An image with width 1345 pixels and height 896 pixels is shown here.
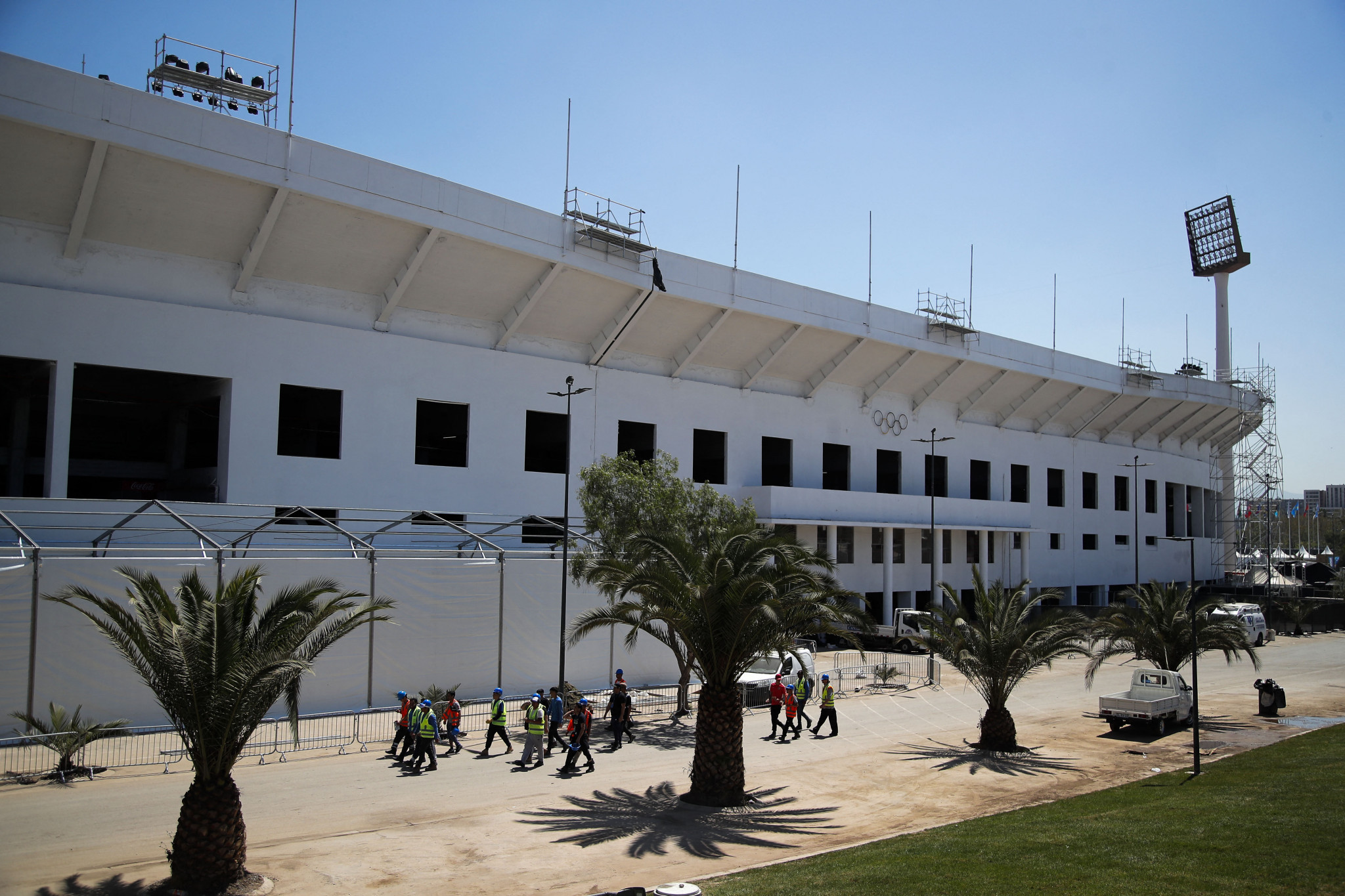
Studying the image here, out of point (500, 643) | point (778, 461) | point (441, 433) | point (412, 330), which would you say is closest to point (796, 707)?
point (500, 643)

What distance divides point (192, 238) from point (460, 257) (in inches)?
319

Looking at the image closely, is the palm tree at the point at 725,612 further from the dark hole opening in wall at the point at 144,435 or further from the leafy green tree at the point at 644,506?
→ the dark hole opening in wall at the point at 144,435

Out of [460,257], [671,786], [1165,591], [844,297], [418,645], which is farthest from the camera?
[844,297]

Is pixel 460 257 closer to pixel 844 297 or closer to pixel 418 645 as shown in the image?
pixel 418 645

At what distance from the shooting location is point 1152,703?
22859mm

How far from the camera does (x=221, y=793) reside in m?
11.1

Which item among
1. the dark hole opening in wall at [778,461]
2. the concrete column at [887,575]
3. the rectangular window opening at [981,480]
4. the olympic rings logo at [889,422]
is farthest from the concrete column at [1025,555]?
A: the dark hole opening in wall at [778,461]

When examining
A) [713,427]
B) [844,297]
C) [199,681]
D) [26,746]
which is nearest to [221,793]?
[199,681]

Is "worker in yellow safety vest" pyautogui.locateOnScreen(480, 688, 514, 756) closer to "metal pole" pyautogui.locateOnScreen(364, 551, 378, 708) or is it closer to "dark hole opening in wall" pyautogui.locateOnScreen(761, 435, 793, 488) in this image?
"metal pole" pyautogui.locateOnScreen(364, 551, 378, 708)

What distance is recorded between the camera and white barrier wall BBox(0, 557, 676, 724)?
1881 cm

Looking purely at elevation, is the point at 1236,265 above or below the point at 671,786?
above

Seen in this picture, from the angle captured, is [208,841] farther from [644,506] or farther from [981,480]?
[981,480]

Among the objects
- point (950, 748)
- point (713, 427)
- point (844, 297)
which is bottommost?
point (950, 748)

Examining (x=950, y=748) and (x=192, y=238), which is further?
(x=192, y=238)
